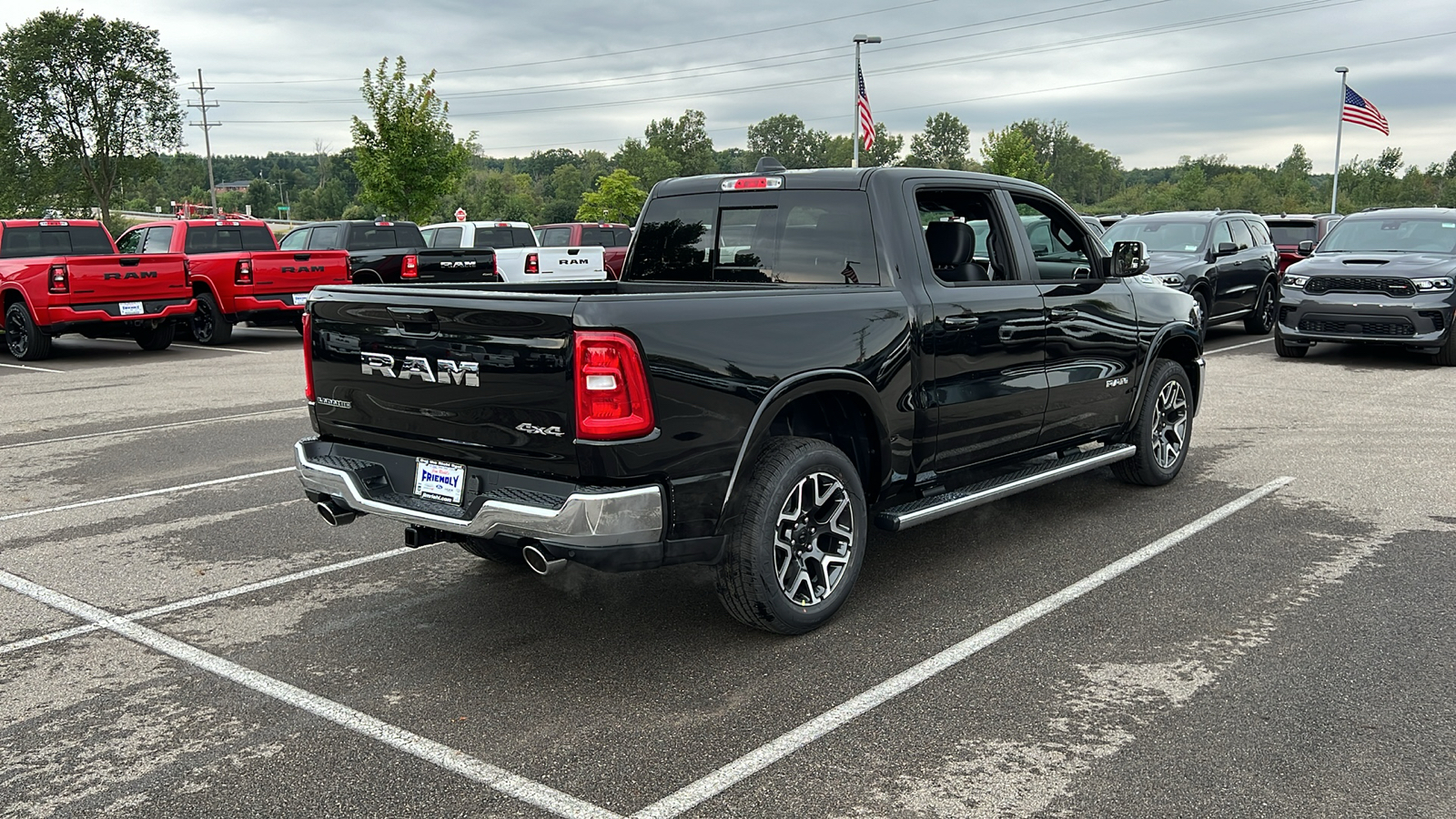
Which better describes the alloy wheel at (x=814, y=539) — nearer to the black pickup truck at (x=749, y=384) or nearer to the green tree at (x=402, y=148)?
the black pickup truck at (x=749, y=384)

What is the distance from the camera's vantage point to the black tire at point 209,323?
17.4m

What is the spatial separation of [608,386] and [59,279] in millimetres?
14081

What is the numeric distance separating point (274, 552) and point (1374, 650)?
16.7 feet

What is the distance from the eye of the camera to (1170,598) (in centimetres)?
492

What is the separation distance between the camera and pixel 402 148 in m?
35.1

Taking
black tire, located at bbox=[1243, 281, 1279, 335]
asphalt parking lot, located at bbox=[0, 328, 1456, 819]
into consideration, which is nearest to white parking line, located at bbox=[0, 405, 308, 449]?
asphalt parking lot, located at bbox=[0, 328, 1456, 819]

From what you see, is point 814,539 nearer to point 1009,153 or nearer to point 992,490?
point 992,490

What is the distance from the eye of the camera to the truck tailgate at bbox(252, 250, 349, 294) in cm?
1710

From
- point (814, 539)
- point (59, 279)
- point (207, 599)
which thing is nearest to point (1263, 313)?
point (814, 539)

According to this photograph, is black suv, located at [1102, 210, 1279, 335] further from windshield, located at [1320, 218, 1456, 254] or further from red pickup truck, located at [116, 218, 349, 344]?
red pickup truck, located at [116, 218, 349, 344]

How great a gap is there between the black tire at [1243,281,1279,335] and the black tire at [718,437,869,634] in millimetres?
14621

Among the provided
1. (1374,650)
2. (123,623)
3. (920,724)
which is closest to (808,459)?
(920,724)

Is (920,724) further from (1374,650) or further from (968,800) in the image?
(1374,650)

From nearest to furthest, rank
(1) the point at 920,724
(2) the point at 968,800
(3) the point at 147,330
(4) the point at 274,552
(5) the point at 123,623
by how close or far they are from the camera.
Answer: (2) the point at 968,800 < (1) the point at 920,724 < (5) the point at 123,623 < (4) the point at 274,552 < (3) the point at 147,330
